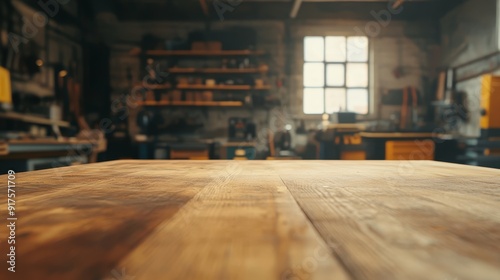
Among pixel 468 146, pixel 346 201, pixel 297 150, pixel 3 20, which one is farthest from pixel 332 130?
pixel 346 201

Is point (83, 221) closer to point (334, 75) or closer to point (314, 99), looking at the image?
point (314, 99)

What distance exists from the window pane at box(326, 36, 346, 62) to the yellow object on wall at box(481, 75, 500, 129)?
8.07 feet

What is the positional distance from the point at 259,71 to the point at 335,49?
5.19ft

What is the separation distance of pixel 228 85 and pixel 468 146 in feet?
11.8

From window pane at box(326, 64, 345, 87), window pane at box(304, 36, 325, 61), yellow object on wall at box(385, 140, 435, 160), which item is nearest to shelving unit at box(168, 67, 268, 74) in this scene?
window pane at box(304, 36, 325, 61)

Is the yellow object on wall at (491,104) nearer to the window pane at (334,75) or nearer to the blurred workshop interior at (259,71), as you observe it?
the blurred workshop interior at (259,71)

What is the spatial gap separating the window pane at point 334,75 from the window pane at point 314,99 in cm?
24

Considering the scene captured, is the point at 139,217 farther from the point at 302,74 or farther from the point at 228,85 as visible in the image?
the point at 302,74

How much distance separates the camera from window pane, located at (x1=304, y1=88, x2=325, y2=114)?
6430mm

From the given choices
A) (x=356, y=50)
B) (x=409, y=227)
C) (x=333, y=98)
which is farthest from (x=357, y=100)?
(x=409, y=227)

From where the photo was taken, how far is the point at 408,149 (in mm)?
5250

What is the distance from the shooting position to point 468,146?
456 centimetres

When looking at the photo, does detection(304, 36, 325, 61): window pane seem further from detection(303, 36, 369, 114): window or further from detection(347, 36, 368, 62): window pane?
detection(347, 36, 368, 62): window pane

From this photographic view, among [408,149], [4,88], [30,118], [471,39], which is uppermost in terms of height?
[471,39]
